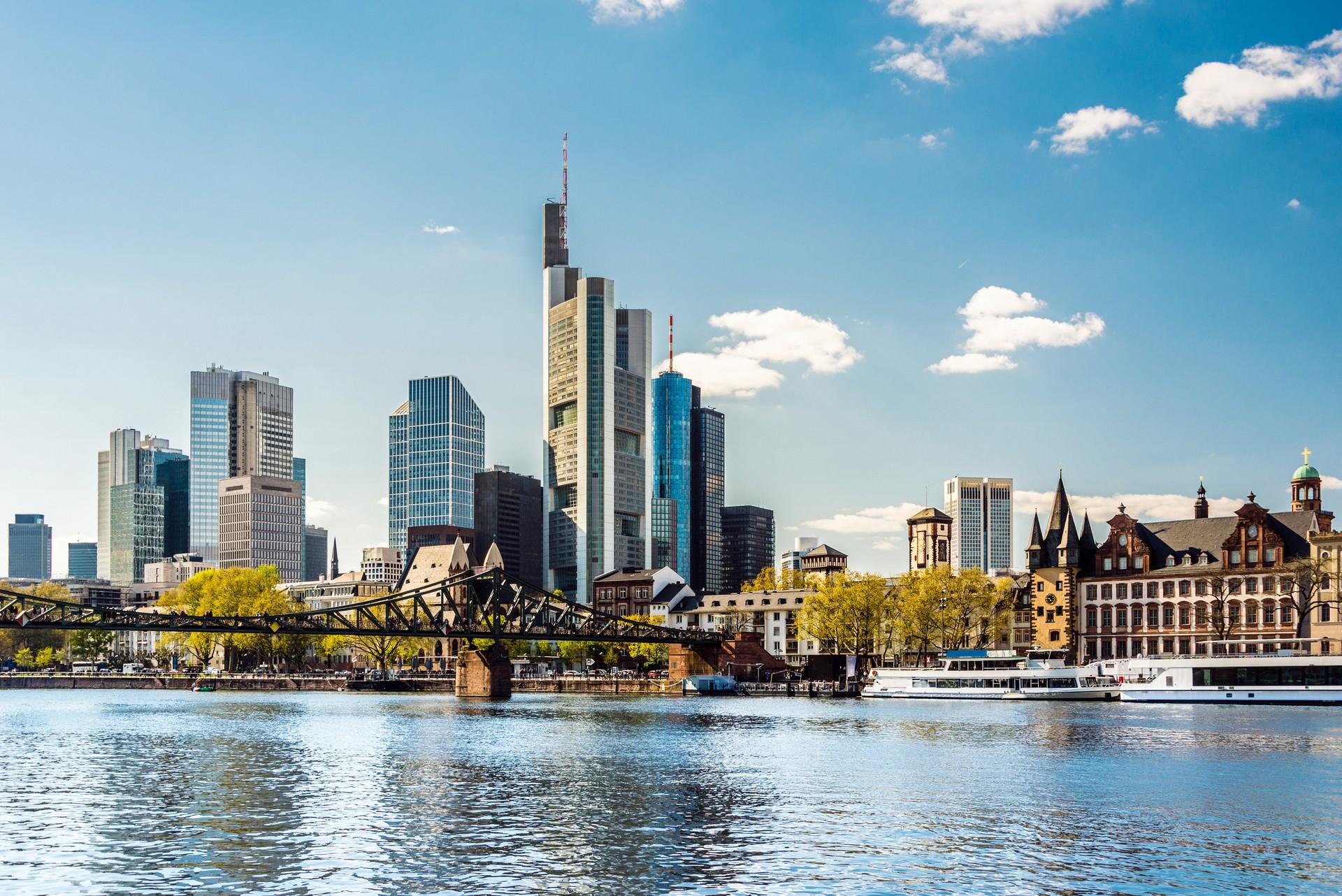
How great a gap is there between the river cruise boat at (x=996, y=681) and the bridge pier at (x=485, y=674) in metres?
39.6

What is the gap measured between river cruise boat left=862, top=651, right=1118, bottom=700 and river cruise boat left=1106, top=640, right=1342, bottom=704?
4.74 meters

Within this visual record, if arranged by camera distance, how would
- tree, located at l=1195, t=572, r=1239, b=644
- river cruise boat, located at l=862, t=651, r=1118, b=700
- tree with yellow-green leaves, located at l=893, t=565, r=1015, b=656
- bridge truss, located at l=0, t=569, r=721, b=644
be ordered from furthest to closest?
tree with yellow-green leaves, located at l=893, t=565, r=1015, b=656 → tree, located at l=1195, t=572, r=1239, b=644 → bridge truss, located at l=0, t=569, r=721, b=644 → river cruise boat, located at l=862, t=651, r=1118, b=700

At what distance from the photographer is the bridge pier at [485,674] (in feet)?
531

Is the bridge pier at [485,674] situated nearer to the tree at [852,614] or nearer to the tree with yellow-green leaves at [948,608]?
the tree at [852,614]

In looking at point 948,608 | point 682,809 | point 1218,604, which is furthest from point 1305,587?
point 682,809

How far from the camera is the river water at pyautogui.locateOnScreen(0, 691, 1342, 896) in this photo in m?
40.8

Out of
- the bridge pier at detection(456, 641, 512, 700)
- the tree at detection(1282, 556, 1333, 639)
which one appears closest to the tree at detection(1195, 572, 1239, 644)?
the tree at detection(1282, 556, 1333, 639)

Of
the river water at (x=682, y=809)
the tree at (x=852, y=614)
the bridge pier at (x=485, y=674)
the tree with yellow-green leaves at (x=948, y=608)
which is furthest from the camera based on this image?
the tree at (x=852, y=614)

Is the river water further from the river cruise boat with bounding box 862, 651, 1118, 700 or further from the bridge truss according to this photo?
the bridge truss

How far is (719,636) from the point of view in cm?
18700

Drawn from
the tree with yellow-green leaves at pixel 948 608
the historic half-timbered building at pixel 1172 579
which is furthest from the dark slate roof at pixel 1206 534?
the tree with yellow-green leaves at pixel 948 608

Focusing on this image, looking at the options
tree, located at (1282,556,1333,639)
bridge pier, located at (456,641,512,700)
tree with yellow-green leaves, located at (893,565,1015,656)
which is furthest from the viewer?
tree with yellow-green leaves, located at (893,565,1015,656)

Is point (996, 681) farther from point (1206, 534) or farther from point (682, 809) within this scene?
→ point (682, 809)

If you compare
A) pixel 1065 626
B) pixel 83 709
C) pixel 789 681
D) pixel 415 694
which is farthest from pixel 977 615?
pixel 83 709
